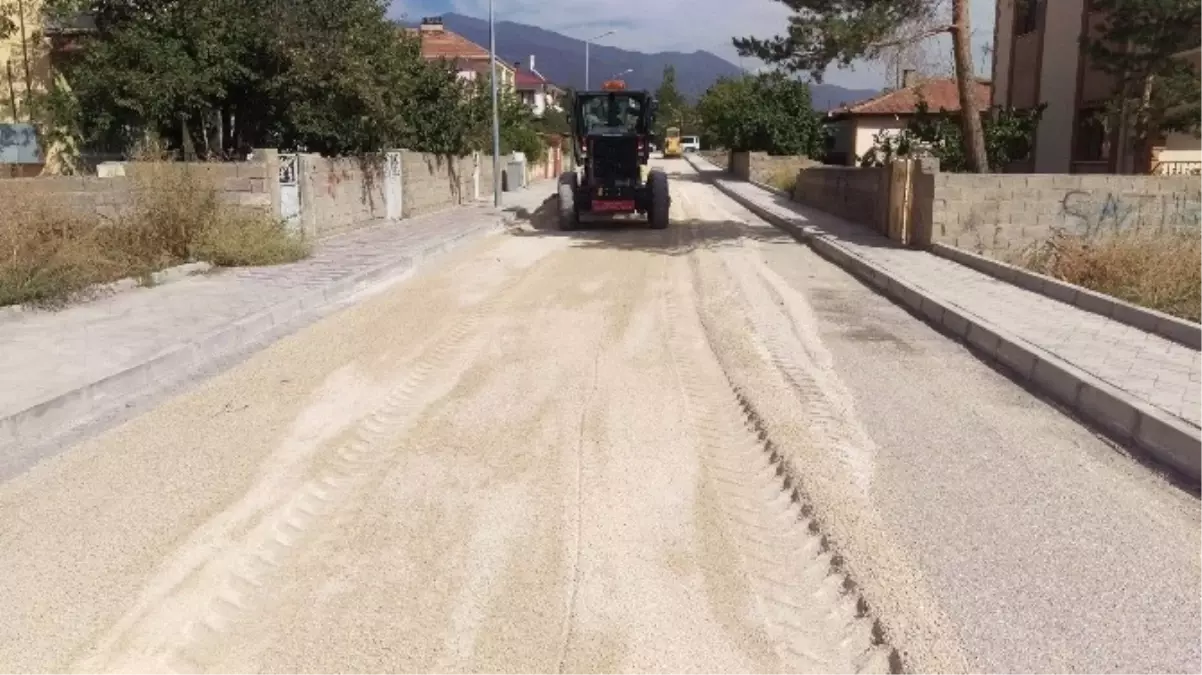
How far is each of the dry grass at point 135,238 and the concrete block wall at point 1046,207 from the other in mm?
9270

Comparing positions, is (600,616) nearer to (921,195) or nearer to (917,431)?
(917,431)

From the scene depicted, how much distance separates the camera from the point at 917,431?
5570 mm

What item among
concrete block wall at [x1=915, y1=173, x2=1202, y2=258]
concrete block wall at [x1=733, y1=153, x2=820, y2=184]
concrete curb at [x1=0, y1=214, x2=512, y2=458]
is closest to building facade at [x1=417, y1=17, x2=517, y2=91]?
concrete block wall at [x1=733, y1=153, x2=820, y2=184]

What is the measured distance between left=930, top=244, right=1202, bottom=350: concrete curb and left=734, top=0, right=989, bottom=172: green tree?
12.8 feet

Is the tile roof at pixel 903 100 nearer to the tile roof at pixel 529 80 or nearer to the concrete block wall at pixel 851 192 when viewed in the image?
the concrete block wall at pixel 851 192

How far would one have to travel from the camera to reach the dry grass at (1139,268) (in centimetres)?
921

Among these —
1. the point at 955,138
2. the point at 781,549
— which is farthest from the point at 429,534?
the point at 955,138

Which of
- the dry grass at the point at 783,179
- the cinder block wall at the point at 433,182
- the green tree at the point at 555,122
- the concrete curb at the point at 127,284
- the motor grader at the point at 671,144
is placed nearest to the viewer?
the concrete curb at the point at 127,284

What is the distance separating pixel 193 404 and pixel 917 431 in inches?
181

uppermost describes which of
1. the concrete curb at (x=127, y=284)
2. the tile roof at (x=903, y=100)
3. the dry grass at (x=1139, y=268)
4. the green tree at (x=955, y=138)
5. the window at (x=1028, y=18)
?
the window at (x=1028, y=18)

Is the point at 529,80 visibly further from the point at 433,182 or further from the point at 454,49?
the point at 433,182

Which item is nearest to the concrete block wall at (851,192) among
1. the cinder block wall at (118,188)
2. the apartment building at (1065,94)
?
the apartment building at (1065,94)

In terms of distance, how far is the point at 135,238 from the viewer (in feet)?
37.8

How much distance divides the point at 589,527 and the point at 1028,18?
25282 millimetres
